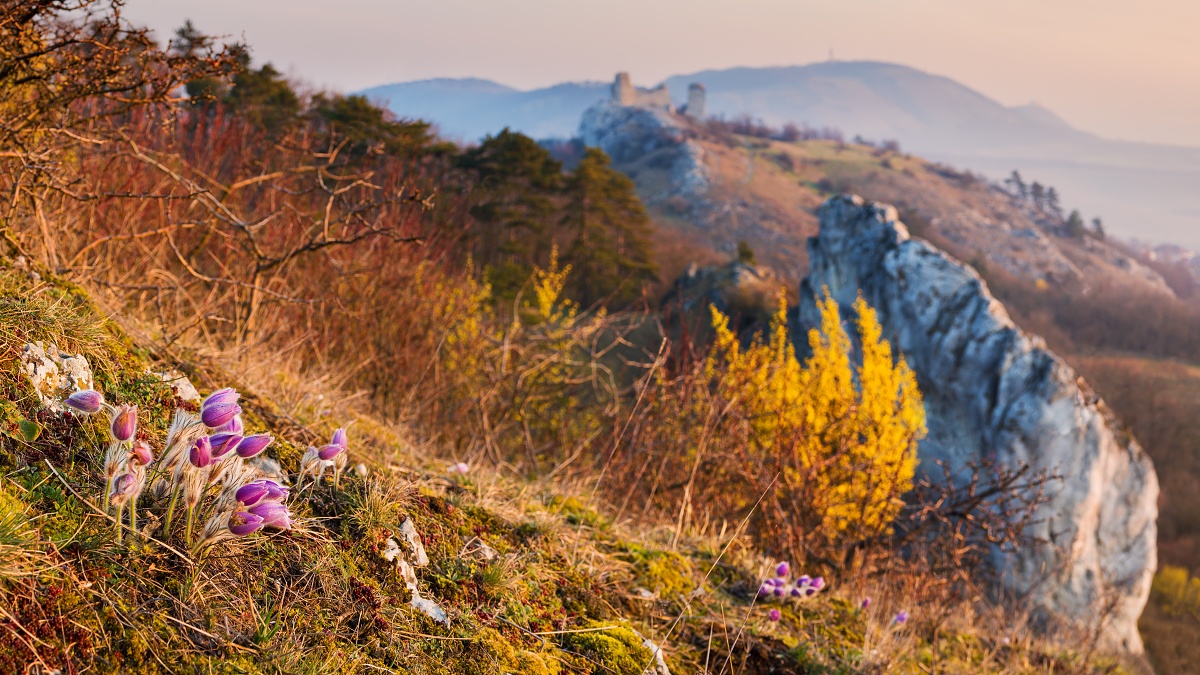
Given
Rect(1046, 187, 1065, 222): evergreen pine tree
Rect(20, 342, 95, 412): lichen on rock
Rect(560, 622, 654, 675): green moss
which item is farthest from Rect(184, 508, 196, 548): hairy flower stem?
Rect(1046, 187, 1065, 222): evergreen pine tree

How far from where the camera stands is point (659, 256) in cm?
4012

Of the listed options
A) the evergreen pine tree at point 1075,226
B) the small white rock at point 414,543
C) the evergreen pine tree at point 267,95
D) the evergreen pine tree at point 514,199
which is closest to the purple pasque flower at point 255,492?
the small white rock at point 414,543

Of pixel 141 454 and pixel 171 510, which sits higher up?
pixel 141 454

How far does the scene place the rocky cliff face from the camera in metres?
15.4

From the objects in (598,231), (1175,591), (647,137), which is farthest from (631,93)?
(1175,591)

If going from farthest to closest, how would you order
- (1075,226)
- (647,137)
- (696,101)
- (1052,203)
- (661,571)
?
(696,101) < (1052,203) < (647,137) < (1075,226) < (661,571)

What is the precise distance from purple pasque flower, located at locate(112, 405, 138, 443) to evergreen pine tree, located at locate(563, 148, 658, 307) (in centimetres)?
2914

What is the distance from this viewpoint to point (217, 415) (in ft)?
4.54

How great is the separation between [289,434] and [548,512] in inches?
38.3

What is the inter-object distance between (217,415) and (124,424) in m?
0.16

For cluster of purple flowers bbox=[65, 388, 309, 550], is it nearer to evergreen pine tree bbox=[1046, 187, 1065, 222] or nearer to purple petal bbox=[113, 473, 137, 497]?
purple petal bbox=[113, 473, 137, 497]

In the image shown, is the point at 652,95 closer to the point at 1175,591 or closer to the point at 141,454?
the point at 1175,591

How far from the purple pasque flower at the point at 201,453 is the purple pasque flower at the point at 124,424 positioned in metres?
0.12

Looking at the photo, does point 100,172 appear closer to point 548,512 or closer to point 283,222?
point 283,222
